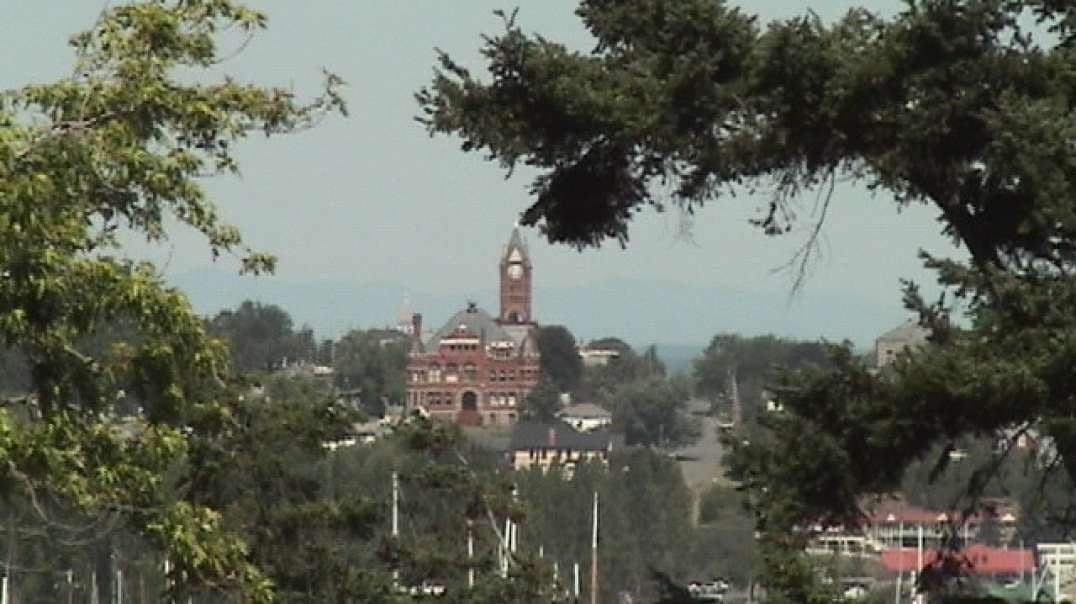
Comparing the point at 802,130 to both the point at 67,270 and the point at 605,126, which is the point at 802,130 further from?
the point at 67,270

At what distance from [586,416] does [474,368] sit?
8.35 m

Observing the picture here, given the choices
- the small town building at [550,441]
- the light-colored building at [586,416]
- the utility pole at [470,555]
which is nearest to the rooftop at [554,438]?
the small town building at [550,441]

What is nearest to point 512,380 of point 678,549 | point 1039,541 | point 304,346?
point 304,346

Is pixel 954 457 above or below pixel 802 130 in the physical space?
below

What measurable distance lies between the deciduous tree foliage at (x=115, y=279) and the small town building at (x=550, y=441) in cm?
10028

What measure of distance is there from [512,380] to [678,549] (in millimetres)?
75809

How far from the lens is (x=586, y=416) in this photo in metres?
148

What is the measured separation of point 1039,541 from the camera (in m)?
14.3

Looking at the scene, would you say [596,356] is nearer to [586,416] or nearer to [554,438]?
[586,416]

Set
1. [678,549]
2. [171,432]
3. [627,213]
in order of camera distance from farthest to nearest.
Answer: [678,549], [627,213], [171,432]

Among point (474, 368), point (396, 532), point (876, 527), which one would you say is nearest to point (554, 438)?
point (474, 368)

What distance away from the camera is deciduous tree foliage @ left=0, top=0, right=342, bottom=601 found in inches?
381

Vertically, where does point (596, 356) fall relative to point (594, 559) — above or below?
above

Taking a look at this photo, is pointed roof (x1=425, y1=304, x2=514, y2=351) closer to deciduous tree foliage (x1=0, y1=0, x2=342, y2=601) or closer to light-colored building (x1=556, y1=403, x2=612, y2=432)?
light-colored building (x1=556, y1=403, x2=612, y2=432)
